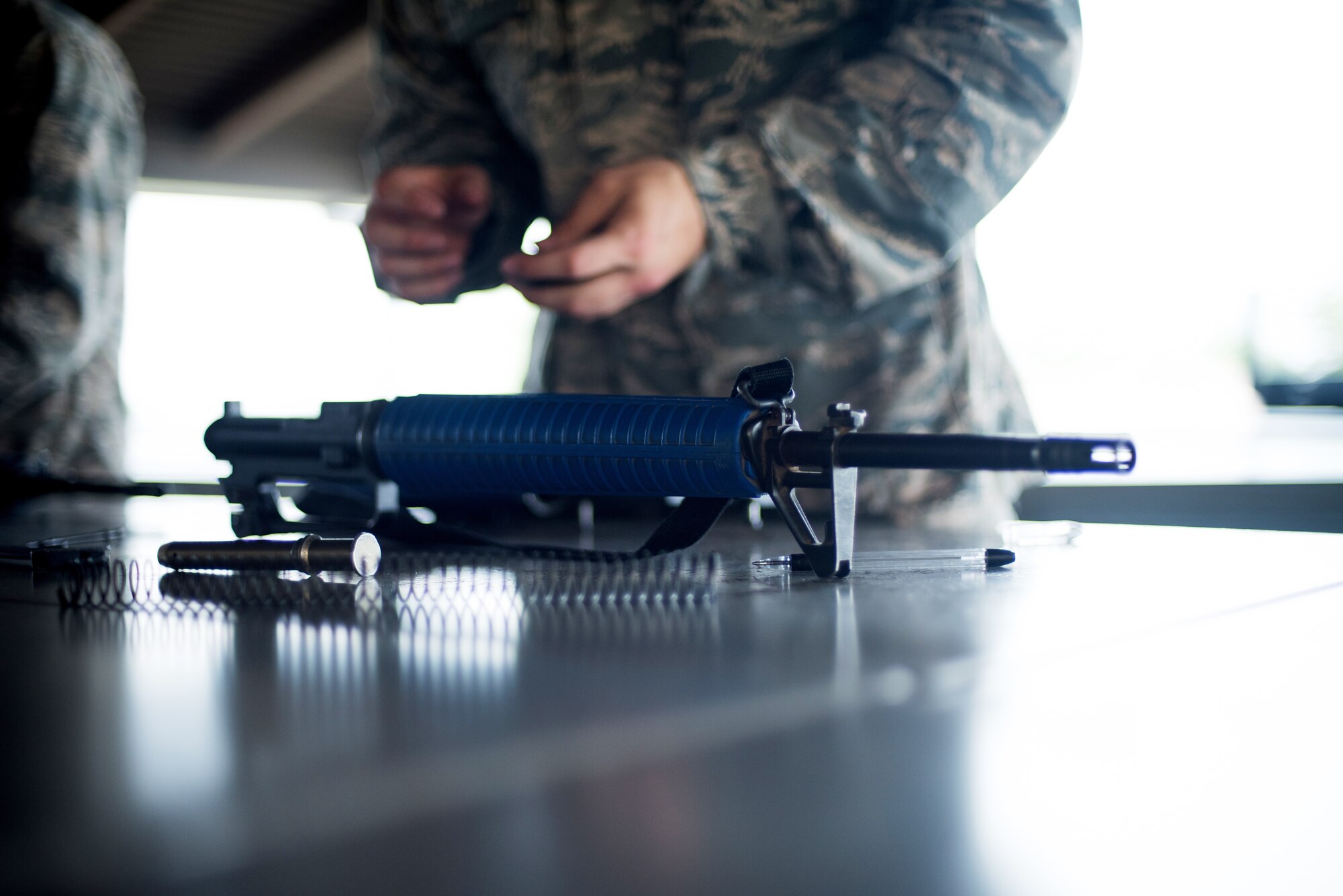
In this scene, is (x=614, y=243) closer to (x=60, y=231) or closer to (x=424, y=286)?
(x=424, y=286)

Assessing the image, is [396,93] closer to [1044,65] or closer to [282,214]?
[1044,65]

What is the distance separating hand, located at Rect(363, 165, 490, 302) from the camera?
1.12 meters

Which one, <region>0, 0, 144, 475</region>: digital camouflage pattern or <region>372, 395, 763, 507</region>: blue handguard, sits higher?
<region>0, 0, 144, 475</region>: digital camouflage pattern

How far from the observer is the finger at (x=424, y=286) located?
119 centimetres

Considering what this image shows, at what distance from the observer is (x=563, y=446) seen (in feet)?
2.13

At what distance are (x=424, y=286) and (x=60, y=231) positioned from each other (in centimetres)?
111

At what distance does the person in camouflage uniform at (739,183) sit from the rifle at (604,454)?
8.2 inches

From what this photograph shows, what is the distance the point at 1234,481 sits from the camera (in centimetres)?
190


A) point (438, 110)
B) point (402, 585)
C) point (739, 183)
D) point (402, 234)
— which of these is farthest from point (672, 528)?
point (438, 110)

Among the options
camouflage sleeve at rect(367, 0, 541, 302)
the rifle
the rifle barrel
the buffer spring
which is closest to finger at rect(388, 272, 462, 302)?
camouflage sleeve at rect(367, 0, 541, 302)

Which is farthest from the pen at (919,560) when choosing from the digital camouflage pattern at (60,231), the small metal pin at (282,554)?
the digital camouflage pattern at (60,231)

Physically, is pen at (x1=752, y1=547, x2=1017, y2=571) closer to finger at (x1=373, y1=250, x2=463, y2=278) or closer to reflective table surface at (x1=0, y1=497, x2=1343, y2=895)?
reflective table surface at (x1=0, y1=497, x2=1343, y2=895)

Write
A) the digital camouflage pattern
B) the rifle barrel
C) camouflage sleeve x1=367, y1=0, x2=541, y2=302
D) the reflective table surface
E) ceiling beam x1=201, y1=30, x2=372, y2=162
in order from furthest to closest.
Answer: ceiling beam x1=201, y1=30, x2=372, y2=162 < the digital camouflage pattern < camouflage sleeve x1=367, y1=0, x2=541, y2=302 < the rifle barrel < the reflective table surface

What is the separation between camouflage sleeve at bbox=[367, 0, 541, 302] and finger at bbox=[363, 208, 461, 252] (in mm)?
183
